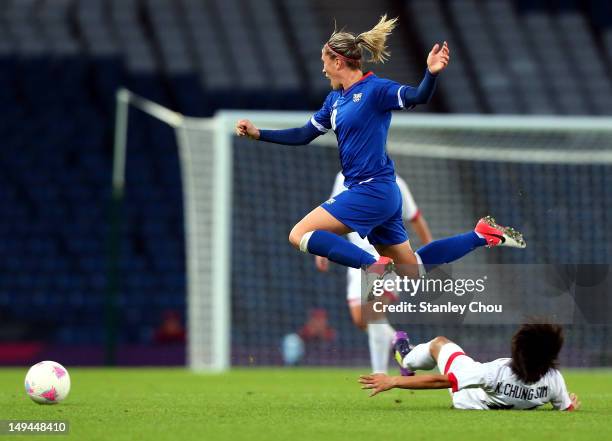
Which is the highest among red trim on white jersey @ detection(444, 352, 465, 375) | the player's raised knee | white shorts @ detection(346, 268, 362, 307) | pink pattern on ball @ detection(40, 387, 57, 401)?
the player's raised knee

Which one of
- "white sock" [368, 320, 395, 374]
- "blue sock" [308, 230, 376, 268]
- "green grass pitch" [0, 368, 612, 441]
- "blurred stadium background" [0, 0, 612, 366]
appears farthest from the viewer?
"blurred stadium background" [0, 0, 612, 366]

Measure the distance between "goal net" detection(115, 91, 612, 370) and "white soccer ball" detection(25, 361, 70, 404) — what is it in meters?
5.52

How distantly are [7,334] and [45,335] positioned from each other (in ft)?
1.58

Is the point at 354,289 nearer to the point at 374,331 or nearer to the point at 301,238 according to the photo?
the point at 374,331

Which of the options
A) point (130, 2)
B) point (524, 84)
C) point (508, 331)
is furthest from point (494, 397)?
point (130, 2)

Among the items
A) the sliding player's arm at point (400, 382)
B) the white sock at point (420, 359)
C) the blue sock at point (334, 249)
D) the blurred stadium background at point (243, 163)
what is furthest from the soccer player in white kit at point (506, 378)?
the blurred stadium background at point (243, 163)

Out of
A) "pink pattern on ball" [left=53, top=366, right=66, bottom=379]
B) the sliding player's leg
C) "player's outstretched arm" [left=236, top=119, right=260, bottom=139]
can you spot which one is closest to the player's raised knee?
"player's outstretched arm" [left=236, top=119, right=260, bottom=139]

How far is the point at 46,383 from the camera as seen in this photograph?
692 cm

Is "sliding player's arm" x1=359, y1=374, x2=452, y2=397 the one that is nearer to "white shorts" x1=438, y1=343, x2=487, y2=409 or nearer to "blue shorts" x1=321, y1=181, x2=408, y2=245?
"white shorts" x1=438, y1=343, x2=487, y2=409

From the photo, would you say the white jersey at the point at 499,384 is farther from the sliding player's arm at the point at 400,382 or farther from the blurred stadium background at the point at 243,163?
the blurred stadium background at the point at 243,163

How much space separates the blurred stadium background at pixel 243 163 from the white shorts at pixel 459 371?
605cm

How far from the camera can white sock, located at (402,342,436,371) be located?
706 centimetres

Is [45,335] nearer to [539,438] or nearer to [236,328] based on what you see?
[236,328]

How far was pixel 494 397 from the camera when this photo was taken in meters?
6.66
